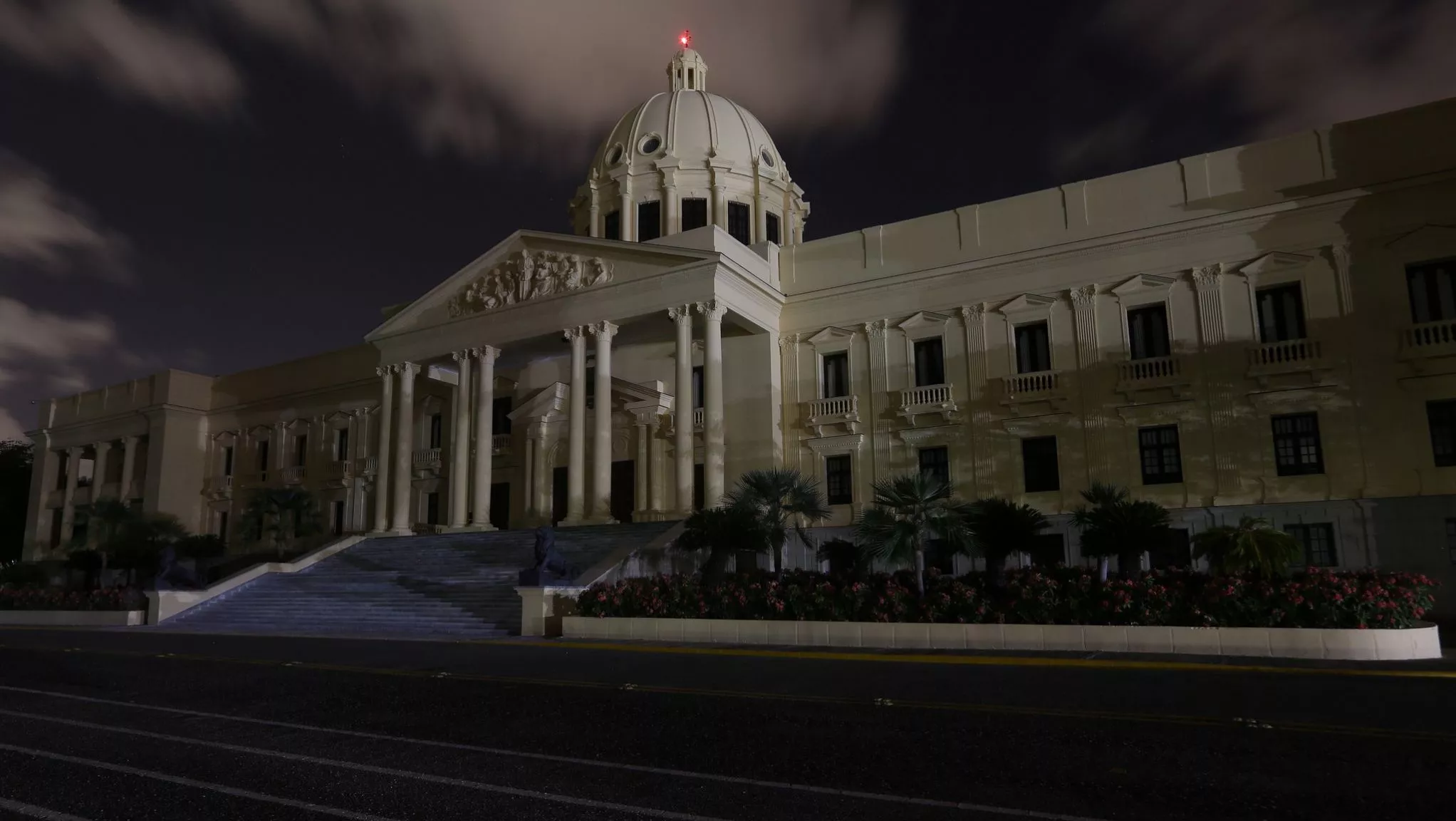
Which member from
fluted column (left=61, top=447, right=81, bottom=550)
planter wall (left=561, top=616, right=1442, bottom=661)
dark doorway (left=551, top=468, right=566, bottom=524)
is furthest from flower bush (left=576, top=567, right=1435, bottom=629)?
fluted column (left=61, top=447, right=81, bottom=550)

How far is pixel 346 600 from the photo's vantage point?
24.4 meters

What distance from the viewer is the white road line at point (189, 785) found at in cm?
549

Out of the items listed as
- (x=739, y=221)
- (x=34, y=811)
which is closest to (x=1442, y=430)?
(x=34, y=811)

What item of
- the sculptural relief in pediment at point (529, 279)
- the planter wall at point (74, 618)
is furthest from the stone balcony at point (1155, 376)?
the planter wall at point (74, 618)

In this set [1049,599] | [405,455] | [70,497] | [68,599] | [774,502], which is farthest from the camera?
[70,497]

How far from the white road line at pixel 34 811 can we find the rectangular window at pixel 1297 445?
25.5 metres

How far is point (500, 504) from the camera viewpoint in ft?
120

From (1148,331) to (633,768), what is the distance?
23910 millimetres

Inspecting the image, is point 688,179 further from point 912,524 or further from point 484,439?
point 912,524

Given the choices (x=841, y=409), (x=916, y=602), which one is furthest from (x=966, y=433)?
(x=916, y=602)

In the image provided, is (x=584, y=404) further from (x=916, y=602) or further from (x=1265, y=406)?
(x=1265, y=406)

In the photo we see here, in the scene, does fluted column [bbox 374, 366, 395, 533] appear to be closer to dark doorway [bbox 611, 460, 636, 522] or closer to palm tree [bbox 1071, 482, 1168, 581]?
dark doorway [bbox 611, 460, 636, 522]

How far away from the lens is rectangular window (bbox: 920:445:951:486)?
28031mm

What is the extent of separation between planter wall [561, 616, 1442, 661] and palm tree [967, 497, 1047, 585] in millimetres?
2124
